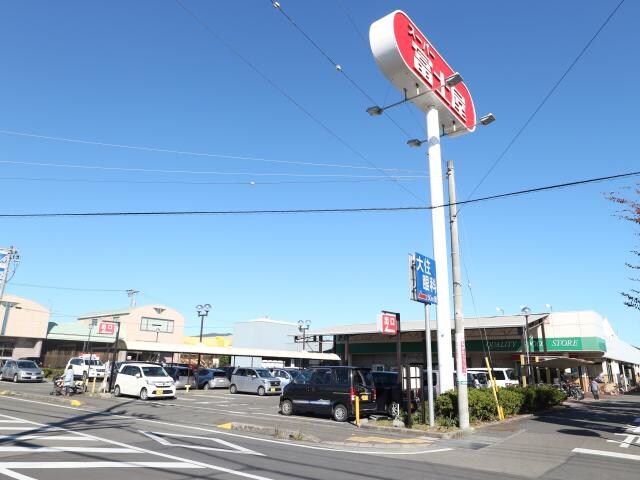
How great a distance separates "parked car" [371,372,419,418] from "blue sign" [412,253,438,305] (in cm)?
342

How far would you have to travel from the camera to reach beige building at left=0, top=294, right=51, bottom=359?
4841 centimetres

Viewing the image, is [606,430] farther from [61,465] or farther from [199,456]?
[61,465]

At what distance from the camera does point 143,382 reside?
23.2 m

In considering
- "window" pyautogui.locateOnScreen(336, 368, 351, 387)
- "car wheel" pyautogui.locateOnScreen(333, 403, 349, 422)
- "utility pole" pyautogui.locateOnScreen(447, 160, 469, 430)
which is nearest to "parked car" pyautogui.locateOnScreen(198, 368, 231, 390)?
"car wheel" pyautogui.locateOnScreen(333, 403, 349, 422)

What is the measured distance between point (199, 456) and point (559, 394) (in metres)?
19.4

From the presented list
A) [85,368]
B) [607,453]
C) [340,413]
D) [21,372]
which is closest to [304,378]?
[340,413]

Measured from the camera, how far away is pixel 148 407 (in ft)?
64.6

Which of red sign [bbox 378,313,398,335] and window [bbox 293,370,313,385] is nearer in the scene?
red sign [bbox 378,313,398,335]

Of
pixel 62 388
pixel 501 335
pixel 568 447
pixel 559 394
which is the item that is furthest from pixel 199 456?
pixel 501 335

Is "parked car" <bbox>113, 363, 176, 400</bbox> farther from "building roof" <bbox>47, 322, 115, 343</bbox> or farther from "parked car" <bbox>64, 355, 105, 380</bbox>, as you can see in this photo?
"building roof" <bbox>47, 322, 115, 343</bbox>

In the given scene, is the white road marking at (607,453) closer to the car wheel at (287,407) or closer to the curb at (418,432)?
the curb at (418,432)

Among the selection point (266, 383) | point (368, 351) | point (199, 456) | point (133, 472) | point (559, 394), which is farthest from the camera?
point (368, 351)

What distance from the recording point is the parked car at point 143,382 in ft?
75.8

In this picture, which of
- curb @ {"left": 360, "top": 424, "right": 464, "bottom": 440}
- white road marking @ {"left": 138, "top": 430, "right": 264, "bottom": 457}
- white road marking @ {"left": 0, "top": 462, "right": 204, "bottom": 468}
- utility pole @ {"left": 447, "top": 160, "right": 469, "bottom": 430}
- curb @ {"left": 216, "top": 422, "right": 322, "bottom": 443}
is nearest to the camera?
white road marking @ {"left": 0, "top": 462, "right": 204, "bottom": 468}
